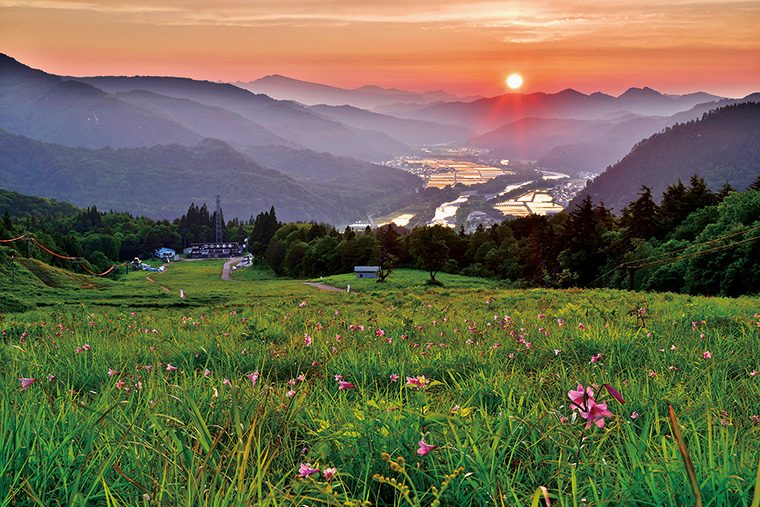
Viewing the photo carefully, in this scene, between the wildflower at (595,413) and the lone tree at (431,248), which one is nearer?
the wildflower at (595,413)

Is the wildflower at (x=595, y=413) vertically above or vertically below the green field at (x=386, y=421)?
above

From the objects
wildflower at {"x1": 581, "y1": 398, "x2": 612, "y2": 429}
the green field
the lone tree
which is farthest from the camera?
the lone tree

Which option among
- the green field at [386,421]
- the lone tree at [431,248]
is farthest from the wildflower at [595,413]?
the lone tree at [431,248]

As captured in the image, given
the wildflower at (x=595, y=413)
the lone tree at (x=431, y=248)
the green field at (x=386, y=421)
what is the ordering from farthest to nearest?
1. the lone tree at (x=431, y=248)
2. the green field at (x=386, y=421)
3. the wildflower at (x=595, y=413)

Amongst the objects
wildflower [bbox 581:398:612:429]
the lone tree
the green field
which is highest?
wildflower [bbox 581:398:612:429]

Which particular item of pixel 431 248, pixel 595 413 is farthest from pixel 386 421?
pixel 431 248

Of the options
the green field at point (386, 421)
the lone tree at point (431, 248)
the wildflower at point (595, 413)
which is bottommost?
the lone tree at point (431, 248)

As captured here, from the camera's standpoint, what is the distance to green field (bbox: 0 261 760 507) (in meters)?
2.47

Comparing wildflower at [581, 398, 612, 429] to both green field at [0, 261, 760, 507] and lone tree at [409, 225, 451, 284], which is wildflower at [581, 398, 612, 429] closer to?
green field at [0, 261, 760, 507]

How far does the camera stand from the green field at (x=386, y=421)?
2.47 m

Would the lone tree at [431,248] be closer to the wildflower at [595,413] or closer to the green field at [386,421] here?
the green field at [386,421]

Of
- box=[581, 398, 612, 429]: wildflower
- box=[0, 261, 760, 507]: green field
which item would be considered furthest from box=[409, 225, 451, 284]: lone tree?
box=[581, 398, 612, 429]: wildflower

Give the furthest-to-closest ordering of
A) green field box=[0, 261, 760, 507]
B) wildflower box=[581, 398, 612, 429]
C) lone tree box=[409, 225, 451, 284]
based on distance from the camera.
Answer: lone tree box=[409, 225, 451, 284] → green field box=[0, 261, 760, 507] → wildflower box=[581, 398, 612, 429]

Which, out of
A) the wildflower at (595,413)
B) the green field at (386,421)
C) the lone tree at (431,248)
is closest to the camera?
the wildflower at (595,413)
